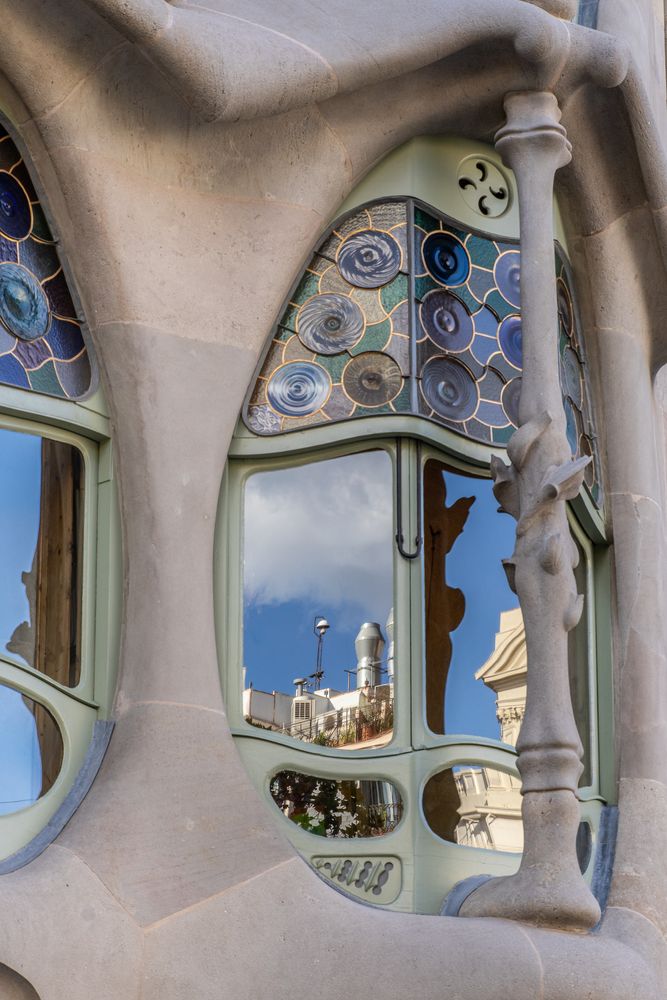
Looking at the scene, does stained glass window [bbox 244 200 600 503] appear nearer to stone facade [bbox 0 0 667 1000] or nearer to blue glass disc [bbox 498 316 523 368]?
blue glass disc [bbox 498 316 523 368]

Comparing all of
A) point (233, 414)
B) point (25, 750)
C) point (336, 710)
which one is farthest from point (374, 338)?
point (25, 750)

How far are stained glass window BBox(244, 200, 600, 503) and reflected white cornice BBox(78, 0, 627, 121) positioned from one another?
0.78 m

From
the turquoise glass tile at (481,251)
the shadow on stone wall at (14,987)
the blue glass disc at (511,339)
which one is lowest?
the shadow on stone wall at (14,987)

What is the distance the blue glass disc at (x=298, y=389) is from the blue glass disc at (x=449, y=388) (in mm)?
491

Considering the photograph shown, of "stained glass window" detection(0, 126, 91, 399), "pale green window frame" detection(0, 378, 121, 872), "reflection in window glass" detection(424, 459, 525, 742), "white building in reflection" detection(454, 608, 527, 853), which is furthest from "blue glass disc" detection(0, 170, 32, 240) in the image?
"white building in reflection" detection(454, 608, 527, 853)

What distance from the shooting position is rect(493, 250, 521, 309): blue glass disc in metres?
9.80

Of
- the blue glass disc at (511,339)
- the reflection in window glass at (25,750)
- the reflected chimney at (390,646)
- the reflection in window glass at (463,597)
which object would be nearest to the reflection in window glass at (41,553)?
the reflection in window glass at (25,750)

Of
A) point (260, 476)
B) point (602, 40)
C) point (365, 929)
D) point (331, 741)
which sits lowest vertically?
point (365, 929)

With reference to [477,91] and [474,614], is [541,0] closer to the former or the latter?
[477,91]

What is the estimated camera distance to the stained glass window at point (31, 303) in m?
8.49

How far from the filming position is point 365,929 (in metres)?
8.11

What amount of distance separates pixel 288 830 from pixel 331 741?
47 cm

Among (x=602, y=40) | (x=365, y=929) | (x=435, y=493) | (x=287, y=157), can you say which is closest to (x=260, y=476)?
(x=435, y=493)

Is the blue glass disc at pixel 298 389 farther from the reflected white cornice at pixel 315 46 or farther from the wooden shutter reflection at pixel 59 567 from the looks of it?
the reflected white cornice at pixel 315 46
